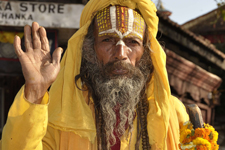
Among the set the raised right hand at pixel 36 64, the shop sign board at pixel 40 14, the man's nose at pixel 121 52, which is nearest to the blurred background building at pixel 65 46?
the shop sign board at pixel 40 14

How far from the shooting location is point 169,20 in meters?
6.55

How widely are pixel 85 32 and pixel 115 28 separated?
28cm

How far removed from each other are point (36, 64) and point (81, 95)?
1.84 ft

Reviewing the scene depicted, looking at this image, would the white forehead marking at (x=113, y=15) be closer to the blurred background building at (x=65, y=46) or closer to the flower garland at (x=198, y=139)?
the blurred background building at (x=65, y=46)

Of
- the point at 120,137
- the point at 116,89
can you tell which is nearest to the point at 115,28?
the point at 116,89

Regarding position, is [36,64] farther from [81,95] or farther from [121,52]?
[121,52]

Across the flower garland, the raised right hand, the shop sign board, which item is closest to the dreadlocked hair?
the flower garland

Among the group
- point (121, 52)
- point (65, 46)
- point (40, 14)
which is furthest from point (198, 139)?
point (65, 46)

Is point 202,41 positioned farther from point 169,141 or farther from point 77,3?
point 169,141

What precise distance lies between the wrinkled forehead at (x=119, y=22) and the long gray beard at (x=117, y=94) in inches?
11.1

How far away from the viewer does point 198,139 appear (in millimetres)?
2189

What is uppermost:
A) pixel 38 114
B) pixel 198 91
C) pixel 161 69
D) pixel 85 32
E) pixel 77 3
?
pixel 77 3

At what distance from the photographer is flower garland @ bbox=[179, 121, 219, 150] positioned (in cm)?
218

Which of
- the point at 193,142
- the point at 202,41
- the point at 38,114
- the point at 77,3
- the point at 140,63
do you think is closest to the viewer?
the point at 38,114
